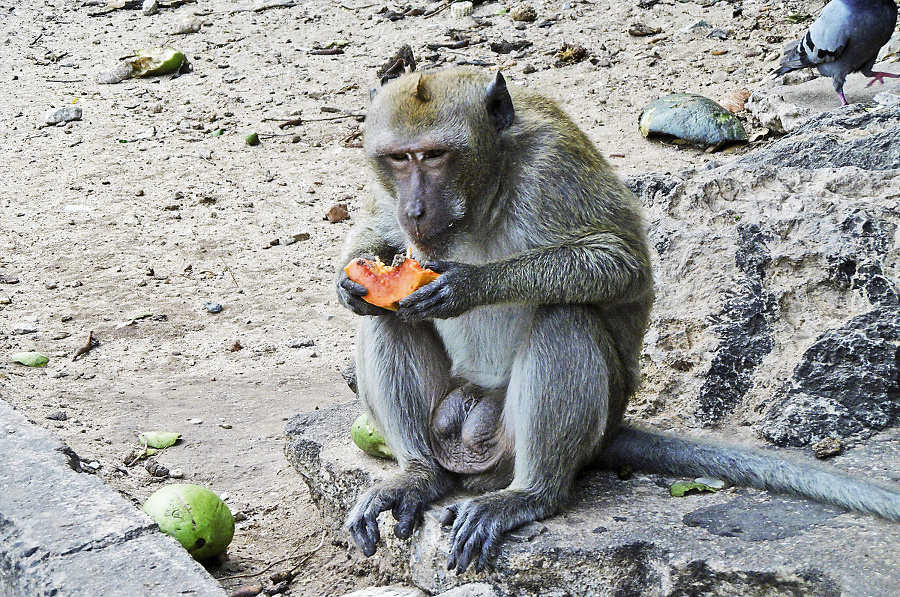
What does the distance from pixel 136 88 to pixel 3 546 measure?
900 cm

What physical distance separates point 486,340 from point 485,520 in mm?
749

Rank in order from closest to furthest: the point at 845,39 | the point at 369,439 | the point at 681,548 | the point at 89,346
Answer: the point at 681,548 < the point at 369,439 < the point at 89,346 < the point at 845,39

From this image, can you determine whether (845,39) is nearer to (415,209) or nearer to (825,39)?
(825,39)

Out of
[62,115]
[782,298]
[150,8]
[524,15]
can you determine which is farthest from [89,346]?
[150,8]

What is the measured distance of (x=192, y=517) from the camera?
3756 millimetres

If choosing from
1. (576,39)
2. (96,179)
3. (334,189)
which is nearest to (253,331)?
(334,189)

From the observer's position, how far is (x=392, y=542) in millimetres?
3691

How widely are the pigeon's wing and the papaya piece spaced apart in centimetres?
605

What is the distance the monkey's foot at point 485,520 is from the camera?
3227 mm

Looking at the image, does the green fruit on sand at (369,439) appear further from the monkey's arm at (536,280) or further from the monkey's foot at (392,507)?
the monkey's arm at (536,280)

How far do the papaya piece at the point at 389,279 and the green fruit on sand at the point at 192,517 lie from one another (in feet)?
3.70

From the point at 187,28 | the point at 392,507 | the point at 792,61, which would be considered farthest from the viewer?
the point at 187,28

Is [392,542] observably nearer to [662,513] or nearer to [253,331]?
[662,513]

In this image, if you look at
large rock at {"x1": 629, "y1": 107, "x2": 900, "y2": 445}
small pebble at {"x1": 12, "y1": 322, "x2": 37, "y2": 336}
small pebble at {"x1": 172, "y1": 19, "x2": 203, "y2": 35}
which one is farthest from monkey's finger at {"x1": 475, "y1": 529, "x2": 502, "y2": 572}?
small pebble at {"x1": 172, "y1": 19, "x2": 203, "y2": 35}
